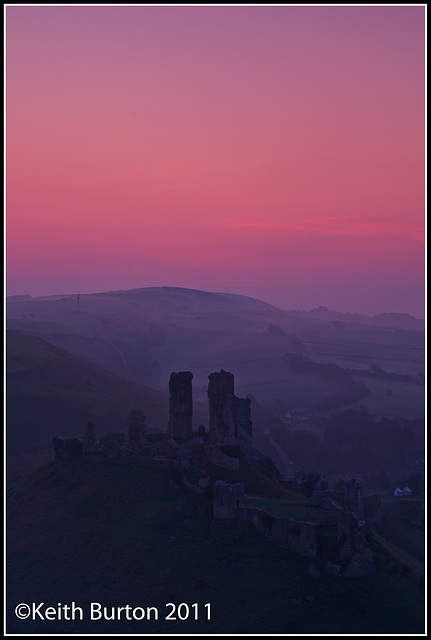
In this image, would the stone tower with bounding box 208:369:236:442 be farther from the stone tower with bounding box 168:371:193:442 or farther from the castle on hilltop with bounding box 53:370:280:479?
the stone tower with bounding box 168:371:193:442

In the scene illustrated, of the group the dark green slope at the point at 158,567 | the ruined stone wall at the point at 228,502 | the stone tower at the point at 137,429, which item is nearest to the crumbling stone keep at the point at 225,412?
the stone tower at the point at 137,429

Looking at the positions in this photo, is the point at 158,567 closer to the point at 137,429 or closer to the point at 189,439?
the point at 189,439

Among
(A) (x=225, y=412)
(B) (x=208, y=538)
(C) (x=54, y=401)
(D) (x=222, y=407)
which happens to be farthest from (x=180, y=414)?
(C) (x=54, y=401)

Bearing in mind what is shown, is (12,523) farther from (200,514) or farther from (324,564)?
(324,564)

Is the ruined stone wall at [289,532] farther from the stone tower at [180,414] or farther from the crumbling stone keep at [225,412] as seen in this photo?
the stone tower at [180,414]

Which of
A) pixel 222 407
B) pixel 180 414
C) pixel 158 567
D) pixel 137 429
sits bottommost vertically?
pixel 158 567

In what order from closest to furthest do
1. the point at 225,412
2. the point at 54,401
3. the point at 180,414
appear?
the point at 225,412 < the point at 180,414 < the point at 54,401
